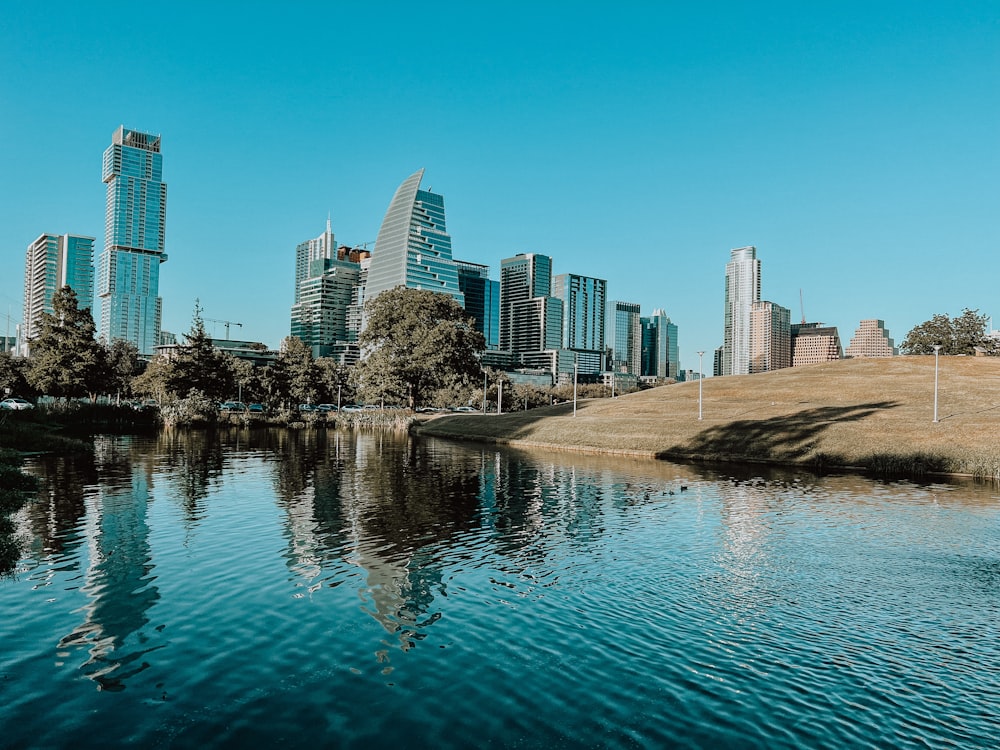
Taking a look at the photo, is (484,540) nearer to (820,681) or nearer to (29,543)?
(820,681)

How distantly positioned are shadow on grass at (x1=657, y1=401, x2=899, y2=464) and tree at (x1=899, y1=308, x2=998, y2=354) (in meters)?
80.7

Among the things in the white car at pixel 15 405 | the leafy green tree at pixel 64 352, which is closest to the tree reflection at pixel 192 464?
the white car at pixel 15 405

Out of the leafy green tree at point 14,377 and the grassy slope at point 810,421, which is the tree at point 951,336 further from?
the leafy green tree at point 14,377

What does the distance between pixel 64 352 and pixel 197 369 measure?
23237 mm

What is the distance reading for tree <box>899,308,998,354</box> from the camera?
13675 cm

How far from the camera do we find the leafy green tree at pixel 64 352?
8569 cm

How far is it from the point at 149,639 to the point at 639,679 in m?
11.0

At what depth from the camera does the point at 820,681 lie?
43.3 ft

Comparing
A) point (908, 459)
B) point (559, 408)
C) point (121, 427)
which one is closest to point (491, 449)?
point (559, 408)

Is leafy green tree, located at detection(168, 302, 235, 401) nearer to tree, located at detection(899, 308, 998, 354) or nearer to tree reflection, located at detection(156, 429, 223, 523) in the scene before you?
→ tree reflection, located at detection(156, 429, 223, 523)

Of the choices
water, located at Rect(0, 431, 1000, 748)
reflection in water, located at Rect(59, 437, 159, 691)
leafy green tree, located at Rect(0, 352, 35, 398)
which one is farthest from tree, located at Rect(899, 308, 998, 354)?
leafy green tree, located at Rect(0, 352, 35, 398)

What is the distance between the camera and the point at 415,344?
12300cm

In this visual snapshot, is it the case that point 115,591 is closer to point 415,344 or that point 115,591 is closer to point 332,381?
point 415,344

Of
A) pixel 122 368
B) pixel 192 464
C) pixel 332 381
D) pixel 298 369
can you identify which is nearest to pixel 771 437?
pixel 192 464
